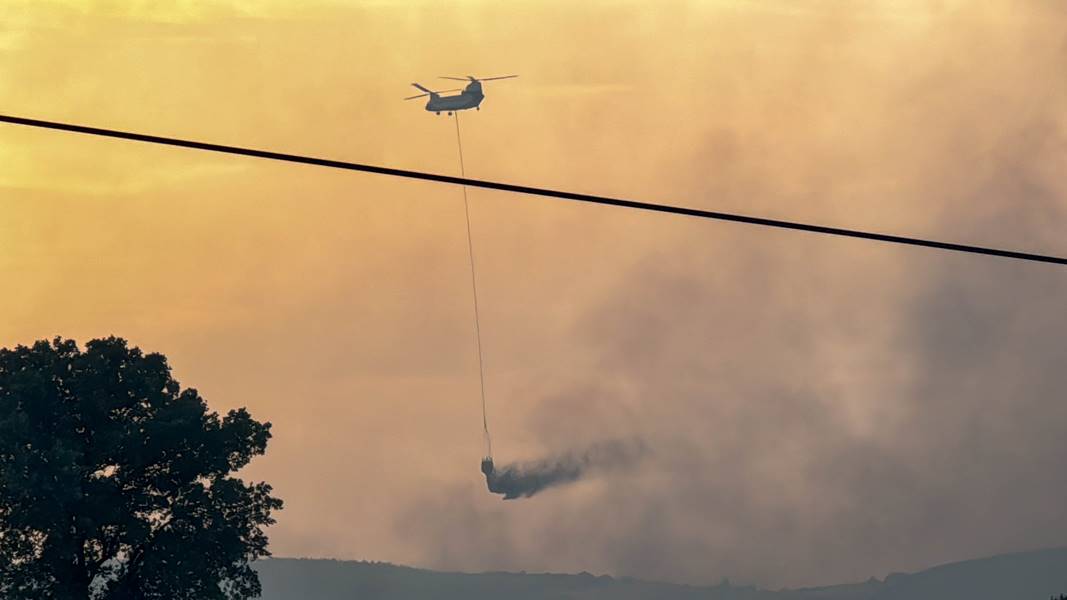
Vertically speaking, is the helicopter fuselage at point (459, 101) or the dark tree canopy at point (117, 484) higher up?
the helicopter fuselage at point (459, 101)

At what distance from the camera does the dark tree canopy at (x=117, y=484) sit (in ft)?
277

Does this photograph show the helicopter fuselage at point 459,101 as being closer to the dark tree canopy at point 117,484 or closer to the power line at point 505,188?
the dark tree canopy at point 117,484

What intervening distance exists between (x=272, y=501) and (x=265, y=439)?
3.68 meters

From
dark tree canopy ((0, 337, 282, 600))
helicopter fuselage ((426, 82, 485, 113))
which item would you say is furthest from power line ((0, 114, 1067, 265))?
helicopter fuselage ((426, 82, 485, 113))

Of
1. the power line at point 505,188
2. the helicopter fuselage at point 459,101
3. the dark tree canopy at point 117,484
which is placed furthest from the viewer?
the helicopter fuselage at point 459,101

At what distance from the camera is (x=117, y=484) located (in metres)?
86.3

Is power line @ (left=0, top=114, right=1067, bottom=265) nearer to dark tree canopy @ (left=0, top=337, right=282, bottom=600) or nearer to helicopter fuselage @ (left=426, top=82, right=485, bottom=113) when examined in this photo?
dark tree canopy @ (left=0, top=337, right=282, bottom=600)

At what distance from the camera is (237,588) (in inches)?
3413

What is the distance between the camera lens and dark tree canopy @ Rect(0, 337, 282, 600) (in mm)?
84500

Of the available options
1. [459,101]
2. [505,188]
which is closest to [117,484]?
[505,188]

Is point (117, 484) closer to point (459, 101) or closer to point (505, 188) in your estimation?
point (505, 188)

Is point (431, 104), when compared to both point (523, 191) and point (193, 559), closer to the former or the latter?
point (193, 559)

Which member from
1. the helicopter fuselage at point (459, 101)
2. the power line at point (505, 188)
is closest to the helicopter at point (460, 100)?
the helicopter fuselage at point (459, 101)

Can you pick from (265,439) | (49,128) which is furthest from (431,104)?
(49,128)
